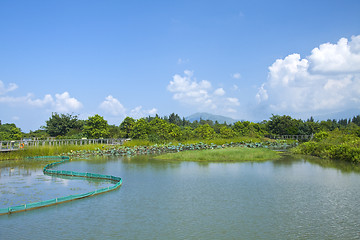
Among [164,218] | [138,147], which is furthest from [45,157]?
[164,218]

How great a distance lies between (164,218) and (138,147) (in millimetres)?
29164

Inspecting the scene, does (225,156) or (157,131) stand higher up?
(157,131)

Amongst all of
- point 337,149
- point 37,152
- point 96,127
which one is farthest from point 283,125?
point 37,152

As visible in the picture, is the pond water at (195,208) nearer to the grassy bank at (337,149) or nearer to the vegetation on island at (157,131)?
the grassy bank at (337,149)

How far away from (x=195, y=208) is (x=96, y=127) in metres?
39.2

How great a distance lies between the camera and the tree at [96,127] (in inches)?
1876

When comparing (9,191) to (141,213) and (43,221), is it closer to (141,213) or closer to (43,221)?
(43,221)

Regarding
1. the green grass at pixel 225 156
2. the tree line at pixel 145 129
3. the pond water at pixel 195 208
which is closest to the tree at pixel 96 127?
the tree line at pixel 145 129

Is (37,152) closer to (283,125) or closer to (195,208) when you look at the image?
(195,208)

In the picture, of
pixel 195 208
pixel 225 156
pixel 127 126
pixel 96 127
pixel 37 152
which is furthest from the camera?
pixel 127 126

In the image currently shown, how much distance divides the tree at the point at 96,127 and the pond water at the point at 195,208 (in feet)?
92.6

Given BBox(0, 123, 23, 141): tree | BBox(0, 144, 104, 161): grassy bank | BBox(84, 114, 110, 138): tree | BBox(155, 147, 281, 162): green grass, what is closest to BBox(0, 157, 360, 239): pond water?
BBox(155, 147, 281, 162): green grass

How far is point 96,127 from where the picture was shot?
159ft

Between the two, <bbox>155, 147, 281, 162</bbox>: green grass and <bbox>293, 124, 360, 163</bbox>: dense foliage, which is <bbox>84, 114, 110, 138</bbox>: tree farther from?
<bbox>293, 124, 360, 163</bbox>: dense foliage
